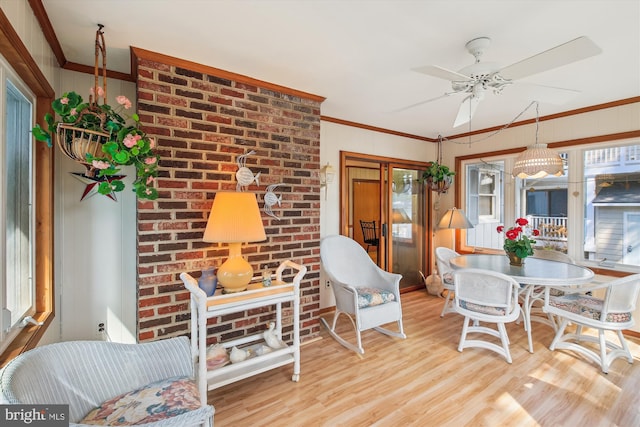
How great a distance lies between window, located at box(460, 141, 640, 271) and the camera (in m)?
3.28

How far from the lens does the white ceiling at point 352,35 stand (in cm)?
170

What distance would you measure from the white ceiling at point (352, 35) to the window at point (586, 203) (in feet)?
3.05

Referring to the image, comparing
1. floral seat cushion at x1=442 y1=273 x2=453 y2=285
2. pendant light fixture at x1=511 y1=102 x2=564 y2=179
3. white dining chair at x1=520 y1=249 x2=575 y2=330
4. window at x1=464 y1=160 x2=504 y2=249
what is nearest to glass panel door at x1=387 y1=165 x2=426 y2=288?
window at x1=464 y1=160 x2=504 y2=249

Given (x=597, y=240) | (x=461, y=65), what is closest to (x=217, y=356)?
(x=461, y=65)

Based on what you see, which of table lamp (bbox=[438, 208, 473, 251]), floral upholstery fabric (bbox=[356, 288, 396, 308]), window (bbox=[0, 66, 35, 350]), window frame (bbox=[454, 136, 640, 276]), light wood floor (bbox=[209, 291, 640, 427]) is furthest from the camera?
table lamp (bbox=[438, 208, 473, 251])

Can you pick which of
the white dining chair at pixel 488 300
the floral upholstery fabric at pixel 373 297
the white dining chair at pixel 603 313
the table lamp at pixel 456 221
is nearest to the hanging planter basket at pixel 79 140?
the floral upholstery fabric at pixel 373 297

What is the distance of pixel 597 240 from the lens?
3.48 m

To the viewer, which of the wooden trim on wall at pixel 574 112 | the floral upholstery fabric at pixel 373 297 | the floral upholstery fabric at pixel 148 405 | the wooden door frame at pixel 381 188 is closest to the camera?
the floral upholstery fabric at pixel 148 405

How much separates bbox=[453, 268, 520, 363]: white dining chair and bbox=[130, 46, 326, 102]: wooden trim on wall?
2.31 meters

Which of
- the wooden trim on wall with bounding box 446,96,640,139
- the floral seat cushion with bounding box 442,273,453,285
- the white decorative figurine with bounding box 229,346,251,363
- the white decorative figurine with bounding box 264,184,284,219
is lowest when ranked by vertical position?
the white decorative figurine with bounding box 229,346,251,363

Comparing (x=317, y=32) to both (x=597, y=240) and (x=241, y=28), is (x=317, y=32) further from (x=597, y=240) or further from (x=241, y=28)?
(x=597, y=240)

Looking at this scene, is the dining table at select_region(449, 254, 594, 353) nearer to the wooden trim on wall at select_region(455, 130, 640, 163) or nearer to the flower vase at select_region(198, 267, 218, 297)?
the wooden trim on wall at select_region(455, 130, 640, 163)

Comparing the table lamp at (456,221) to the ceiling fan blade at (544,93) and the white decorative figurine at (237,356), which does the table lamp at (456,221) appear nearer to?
the ceiling fan blade at (544,93)

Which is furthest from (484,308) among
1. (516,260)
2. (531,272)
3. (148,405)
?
(148,405)
